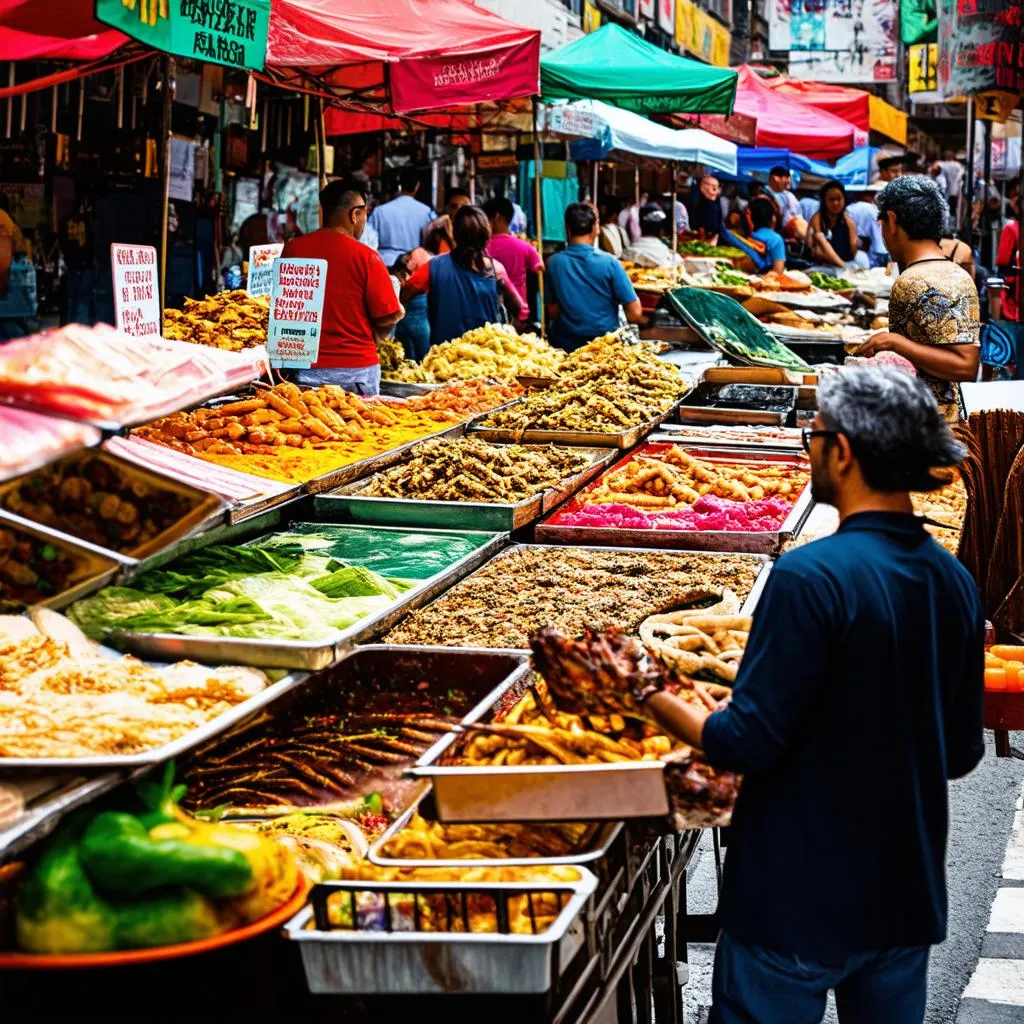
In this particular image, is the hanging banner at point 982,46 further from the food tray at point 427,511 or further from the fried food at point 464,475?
the food tray at point 427,511

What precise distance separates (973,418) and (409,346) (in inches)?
295

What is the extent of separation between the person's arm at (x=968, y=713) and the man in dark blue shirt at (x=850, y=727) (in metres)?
0.04

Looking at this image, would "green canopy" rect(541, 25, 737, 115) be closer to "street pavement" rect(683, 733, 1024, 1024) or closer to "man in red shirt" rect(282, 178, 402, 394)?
"man in red shirt" rect(282, 178, 402, 394)

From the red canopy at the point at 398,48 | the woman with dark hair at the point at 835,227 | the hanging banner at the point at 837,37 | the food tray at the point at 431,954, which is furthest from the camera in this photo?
the hanging banner at the point at 837,37

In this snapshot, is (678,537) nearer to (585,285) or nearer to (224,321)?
(224,321)

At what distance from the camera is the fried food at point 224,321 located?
28.3 feet

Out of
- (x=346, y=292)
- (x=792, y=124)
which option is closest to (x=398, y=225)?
(x=346, y=292)

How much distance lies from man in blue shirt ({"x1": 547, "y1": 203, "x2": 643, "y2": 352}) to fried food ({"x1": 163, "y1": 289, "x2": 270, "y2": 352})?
312 centimetres

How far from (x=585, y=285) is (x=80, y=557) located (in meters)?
8.70

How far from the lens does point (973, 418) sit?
6012 mm

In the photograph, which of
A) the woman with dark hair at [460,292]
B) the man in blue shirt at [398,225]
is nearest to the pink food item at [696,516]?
the woman with dark hair at [460,292]

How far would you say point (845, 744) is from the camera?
2719mm

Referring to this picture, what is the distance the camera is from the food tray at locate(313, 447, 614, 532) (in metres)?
5.94

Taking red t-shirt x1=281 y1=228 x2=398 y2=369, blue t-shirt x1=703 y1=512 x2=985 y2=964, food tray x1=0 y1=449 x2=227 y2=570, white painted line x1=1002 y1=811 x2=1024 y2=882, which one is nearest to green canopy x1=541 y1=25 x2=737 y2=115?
red t-shirt x1=281 y1=228 x2=398 y2=369
